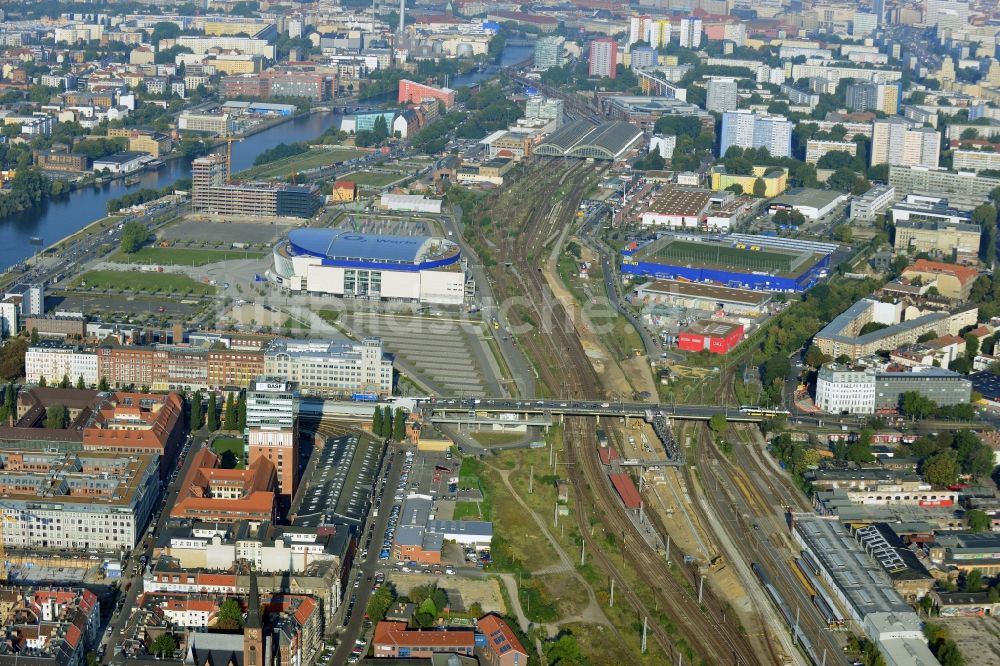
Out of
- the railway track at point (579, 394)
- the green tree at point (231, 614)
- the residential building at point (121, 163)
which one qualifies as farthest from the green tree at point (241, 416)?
the residential building at point (121, 163)

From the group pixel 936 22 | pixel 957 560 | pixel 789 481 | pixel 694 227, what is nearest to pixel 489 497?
pixel 789 481

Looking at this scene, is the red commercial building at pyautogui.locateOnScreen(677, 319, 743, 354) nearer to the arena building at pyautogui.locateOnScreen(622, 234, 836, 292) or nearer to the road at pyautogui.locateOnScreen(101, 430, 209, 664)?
the arena building at pyautogui.locateOnScreen(622, 234, 836, 292)

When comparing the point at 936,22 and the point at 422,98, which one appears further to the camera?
the point at 936,22

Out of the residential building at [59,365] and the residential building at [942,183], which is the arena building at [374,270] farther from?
the residential building at [942,183]

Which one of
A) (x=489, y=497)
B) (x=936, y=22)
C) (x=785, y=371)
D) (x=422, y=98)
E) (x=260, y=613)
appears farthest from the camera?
(x=936, y=22)

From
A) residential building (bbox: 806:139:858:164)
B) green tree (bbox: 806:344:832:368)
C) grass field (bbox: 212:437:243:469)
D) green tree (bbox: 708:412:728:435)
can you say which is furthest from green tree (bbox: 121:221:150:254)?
residential building (bbox: 806:139:858:164)

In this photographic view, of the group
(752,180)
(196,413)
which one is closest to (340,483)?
(196,413)

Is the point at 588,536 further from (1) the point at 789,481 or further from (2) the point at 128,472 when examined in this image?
(2) the point at 128,472
